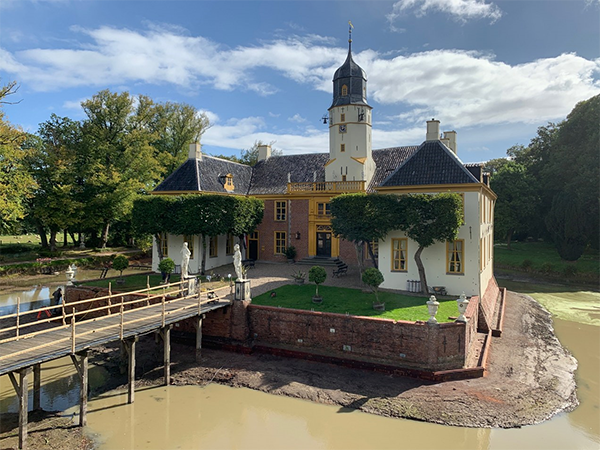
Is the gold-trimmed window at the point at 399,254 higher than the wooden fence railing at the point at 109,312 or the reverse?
higher

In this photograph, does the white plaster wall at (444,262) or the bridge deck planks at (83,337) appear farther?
the white plaster wall at (444,262)

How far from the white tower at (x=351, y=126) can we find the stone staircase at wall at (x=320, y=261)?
248 inches

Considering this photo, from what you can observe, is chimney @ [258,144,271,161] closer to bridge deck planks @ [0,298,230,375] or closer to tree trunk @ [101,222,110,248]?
tree trunk @ [101,222,110,248]

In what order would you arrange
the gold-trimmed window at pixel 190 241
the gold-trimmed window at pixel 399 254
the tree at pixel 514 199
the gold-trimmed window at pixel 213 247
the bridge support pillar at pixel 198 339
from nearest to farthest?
1. the bridge support pillar at pixel 198 339
2. the gold-trimmed window at pixel 399 254
3. the gold-trimmed window at pixel 190 241
4. the gold-trimmed window at pixel 213 247
5. the tree at pixel 514 199

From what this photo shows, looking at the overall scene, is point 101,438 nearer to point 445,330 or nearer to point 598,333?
point 445,330

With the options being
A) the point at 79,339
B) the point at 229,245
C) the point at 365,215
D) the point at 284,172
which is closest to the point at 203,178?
the point at 229,245

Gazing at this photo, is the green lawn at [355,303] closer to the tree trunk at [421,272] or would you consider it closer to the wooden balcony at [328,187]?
the tree trunk at [421,272]

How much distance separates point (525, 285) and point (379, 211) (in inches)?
798

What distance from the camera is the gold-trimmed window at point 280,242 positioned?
3153cm

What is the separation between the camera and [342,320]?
16.0m

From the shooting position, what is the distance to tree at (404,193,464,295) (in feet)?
62.8

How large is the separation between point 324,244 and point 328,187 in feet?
14.5

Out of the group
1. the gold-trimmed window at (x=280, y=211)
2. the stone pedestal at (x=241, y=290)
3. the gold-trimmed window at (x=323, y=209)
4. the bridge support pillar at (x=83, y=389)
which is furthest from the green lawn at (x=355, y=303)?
the gold-trimmed window at (x=280, y=211)

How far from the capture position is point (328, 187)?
30.2m
